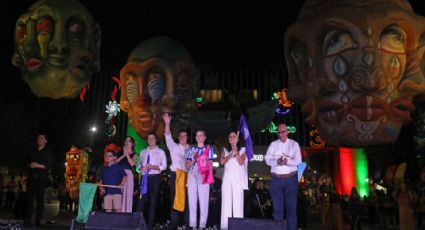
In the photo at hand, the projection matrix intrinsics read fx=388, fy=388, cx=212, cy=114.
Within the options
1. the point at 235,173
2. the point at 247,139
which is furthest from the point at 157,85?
the point at 235,173

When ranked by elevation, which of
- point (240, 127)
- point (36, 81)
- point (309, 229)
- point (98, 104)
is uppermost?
point (98, 104)

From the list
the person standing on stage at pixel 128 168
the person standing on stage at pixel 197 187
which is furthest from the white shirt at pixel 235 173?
the person standing on stage at pixel 128 168

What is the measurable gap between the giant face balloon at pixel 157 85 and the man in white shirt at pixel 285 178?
20.9ft

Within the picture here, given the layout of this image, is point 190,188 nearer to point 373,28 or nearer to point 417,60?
point 373,28

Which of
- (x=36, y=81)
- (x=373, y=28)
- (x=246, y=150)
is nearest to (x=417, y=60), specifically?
(x=373, y=28)

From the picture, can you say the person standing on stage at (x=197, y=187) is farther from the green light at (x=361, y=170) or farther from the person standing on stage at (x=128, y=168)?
the green light at (x=361, y=170)

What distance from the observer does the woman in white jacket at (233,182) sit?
5855 mm

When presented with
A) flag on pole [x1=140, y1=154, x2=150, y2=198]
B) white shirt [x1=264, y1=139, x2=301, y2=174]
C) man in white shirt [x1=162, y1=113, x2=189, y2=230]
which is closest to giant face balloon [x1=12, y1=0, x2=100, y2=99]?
flag on pole [x1=140, y1=154, x2=150, y2=198]

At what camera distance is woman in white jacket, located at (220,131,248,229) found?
5855 millimetres

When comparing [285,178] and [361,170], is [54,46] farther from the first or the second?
[361,170]

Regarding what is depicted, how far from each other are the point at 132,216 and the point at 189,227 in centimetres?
161

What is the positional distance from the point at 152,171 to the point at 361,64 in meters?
6.17

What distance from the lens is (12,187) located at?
50.4 feet

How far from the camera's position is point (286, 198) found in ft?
18.7
